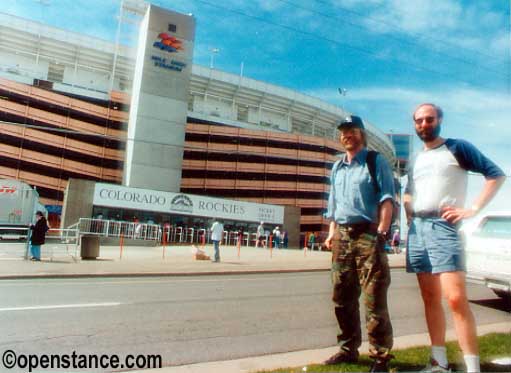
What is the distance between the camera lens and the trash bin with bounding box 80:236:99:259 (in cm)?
1357

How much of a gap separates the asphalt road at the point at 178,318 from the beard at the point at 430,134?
237 cm

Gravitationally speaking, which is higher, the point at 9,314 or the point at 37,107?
the point at 37,107

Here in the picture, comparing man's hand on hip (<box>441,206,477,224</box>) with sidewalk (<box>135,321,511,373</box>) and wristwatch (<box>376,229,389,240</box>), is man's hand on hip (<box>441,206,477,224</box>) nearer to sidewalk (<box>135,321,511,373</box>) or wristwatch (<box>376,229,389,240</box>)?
wristwatch (<box>376,229,389,240</box>)

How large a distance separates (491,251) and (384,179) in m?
4.25

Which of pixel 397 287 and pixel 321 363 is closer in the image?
pixel 321 363

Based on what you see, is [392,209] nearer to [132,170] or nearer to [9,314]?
[9,314]

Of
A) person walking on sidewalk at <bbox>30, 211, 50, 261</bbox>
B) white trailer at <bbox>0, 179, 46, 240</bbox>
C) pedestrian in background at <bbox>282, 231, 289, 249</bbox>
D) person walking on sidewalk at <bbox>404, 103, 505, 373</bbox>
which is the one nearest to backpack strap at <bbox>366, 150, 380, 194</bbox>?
person walking on sidewalk at <bbox>404, 103, 505, 373</bbox>

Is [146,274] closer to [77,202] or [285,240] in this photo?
[77,202]

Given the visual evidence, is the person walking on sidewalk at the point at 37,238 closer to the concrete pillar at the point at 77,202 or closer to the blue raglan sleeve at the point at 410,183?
the blue raglan sleeve at the point at 410,183

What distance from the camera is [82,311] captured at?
520 centimetres

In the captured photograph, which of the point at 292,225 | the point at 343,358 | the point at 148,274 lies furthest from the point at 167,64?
the point at 343,358

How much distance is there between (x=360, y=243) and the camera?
9.60 feet

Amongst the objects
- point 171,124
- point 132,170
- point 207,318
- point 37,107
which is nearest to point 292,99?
point 171,124

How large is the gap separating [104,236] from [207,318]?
2146 cm
